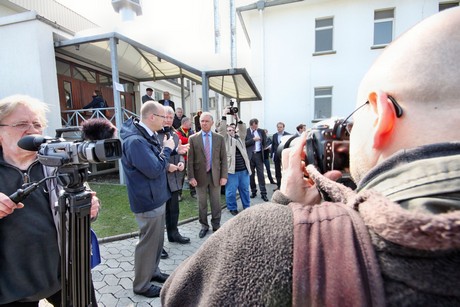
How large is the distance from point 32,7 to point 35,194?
1208 centimetres

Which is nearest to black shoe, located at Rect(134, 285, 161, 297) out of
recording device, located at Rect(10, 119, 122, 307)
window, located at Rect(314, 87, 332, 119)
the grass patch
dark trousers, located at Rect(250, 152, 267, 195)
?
recording device, located at Rect(10, 119, 122, 307)

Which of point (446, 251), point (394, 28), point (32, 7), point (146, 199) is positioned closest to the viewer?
point (446, 251)

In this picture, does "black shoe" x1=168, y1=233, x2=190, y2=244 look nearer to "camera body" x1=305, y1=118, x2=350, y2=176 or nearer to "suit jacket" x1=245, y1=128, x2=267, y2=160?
"suit jacket" x1=245, y1=128, x2=267, y2=160

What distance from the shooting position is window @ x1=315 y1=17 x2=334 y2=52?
12062 millimetres

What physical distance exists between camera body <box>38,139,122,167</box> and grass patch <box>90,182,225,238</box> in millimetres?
3436

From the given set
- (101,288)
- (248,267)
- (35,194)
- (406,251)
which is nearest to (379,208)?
(406,251)

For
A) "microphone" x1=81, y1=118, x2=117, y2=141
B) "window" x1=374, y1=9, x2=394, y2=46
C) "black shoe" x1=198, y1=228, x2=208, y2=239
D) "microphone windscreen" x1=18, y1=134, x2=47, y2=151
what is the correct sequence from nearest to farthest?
"microphone windscreen" x1=18, y1=134, x2=47, y2=151
"microphone" x1=81, y1=118, x2=117, y2=141
"black shoe" x1=198, y1=228, x2=208, y2=239
"window" x1=374, y1=9, x2=394, y2=46

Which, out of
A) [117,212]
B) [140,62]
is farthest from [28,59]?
[117,212]

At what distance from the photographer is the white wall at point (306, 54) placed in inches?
453

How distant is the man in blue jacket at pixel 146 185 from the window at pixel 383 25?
12.5m

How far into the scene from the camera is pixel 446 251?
441 millimetres

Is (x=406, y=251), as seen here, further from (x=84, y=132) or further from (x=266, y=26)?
(x=266, y=26)

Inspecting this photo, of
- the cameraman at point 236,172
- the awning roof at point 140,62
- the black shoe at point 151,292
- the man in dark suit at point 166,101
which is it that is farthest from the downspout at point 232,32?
the black shoe at point 151,292

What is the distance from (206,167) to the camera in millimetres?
4320
